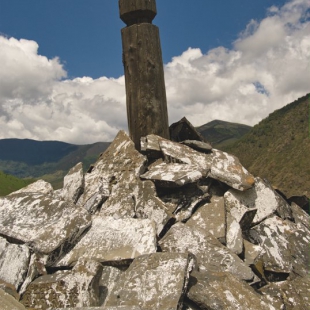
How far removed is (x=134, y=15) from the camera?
623 cm

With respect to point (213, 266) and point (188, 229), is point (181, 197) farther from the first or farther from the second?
point (213, 266)

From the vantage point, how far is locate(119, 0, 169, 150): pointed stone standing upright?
611 centimetres

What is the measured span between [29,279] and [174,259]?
62.9 inches

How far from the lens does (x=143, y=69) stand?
6.10 metres

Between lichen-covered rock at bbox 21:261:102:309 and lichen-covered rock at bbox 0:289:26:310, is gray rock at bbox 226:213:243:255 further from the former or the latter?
lichen-covered rock at bbox 0:289:26:310

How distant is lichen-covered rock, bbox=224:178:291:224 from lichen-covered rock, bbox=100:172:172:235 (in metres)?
1.12

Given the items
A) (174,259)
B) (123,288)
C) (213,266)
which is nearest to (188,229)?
(213,266)

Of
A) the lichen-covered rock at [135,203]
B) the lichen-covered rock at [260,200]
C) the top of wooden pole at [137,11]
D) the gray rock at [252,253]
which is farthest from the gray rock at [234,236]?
the top of wooden pole at [137,11]

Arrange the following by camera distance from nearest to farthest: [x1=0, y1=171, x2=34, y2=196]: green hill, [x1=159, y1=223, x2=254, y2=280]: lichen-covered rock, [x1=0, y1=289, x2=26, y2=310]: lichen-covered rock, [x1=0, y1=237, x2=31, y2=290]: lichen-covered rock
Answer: [x1=0, y1=289, x2=26, y2=310]: lichen-covered rock < [x1=0, y1=237, x2=31, y2=290]: lichen-covered rock < [x1=159, y1=223, x2=254, y2=280]: lichen-covered rock < [x1=0, y1=171, x2=34, y2=196]: green hill

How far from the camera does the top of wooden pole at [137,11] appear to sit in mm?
6145

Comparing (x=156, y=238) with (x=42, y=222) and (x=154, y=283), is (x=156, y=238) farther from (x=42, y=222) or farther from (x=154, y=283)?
(x=42, y=222)

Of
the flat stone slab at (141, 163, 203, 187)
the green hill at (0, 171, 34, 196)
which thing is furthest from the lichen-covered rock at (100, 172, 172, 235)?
the green hill at (0, 171, 34, 196)

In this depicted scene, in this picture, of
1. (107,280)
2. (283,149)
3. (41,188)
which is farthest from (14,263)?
(283,149)

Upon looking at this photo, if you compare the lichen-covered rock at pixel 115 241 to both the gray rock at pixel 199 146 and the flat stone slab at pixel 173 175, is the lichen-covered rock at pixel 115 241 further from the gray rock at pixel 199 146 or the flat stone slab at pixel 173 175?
the gray rock at pixel 199 146
